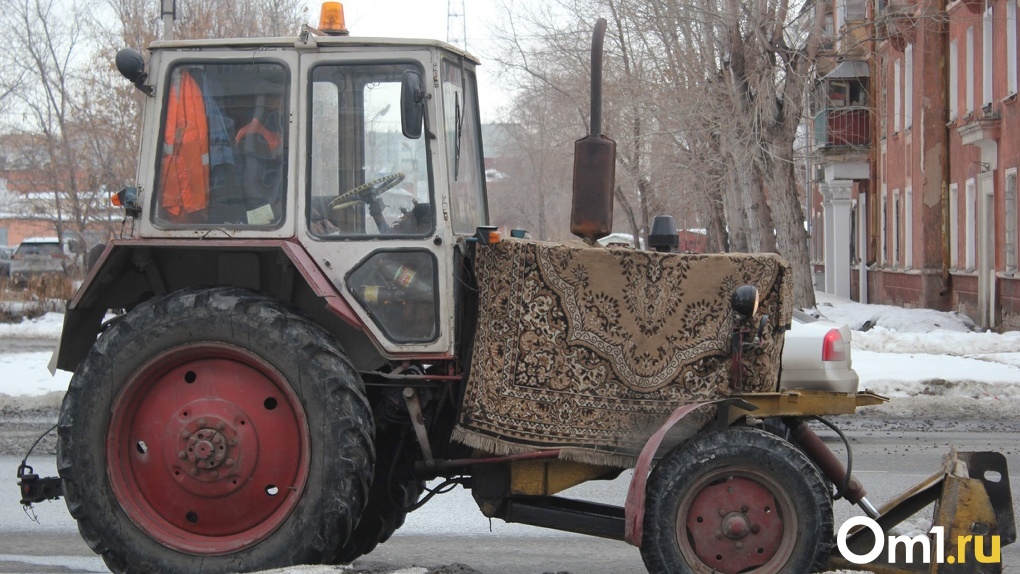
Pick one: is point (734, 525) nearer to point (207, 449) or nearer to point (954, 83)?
point (207, 449)

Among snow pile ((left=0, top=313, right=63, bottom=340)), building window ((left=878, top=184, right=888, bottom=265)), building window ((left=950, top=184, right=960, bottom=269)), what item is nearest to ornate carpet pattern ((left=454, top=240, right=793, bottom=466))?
snow pile ((left=0, top=313, right=63, bottom=340))

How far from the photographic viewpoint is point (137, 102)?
28984 millimetres

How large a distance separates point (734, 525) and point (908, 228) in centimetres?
2643

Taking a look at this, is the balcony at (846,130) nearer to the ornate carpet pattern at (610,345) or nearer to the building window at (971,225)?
the building window at (971,225)

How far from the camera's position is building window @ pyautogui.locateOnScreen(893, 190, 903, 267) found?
30875 mm

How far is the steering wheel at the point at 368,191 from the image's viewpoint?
16.5 feet

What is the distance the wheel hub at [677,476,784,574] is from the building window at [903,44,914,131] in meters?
25.5

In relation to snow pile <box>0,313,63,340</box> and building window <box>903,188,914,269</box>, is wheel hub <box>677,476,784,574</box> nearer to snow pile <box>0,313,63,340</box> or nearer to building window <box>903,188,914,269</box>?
snow pile <box>0,313,63,340</box>

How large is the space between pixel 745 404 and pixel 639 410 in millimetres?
451

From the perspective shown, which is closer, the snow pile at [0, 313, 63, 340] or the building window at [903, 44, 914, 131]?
the snow pile at [0, 313, 63, 340]

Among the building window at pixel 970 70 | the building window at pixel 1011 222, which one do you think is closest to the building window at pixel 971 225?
the building window at pixel 970 70

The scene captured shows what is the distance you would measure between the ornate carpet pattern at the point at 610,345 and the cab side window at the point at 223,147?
1.11 m

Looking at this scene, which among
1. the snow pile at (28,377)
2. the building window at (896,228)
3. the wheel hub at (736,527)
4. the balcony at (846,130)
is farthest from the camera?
the balcony at (846,130)

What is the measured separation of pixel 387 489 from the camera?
17.2 ft
